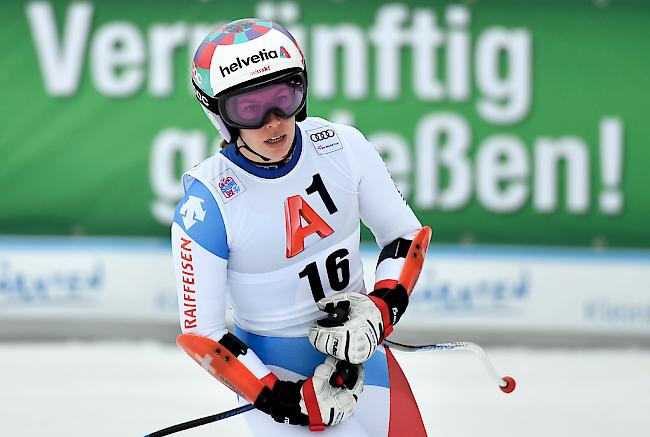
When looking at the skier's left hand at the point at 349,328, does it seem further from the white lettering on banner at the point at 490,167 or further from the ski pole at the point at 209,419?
the white lettering on banner at the point at 490,167

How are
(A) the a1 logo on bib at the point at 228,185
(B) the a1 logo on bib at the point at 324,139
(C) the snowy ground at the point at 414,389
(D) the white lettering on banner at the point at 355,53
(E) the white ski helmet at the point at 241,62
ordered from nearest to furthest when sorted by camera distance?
(E) the white ski helmet at the point at 241,62, (A) the a1 logo on bib at the point at 228,185, (B) the a1 logo on bib at the point at 324,139, (C) the snowy ground at the point at 414,389, (D) the white lettering on banner at the point at 355,53

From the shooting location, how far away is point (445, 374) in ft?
20.9

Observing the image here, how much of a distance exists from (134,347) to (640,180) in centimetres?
341

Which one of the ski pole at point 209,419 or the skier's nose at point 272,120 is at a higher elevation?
the skier's nose at point 272,120

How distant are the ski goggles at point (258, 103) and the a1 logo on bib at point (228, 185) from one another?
0.57ft

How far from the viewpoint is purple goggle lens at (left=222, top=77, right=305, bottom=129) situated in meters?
3.16

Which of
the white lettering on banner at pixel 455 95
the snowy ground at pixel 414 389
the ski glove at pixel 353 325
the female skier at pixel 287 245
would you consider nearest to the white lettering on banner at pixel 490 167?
the white lettering on banner at pixel 455 95

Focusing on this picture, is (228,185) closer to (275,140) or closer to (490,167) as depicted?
(275,140)

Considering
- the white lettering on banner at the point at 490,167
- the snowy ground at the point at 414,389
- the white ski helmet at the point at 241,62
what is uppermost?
the white ski helmet at the point at 241,62

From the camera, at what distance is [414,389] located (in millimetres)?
6070

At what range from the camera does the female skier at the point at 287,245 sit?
3188 millimetres

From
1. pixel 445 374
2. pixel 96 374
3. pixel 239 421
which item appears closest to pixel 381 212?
pixel 239 421

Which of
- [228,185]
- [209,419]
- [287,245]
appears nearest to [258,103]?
[228,185]

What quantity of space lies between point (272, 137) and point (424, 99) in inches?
157
